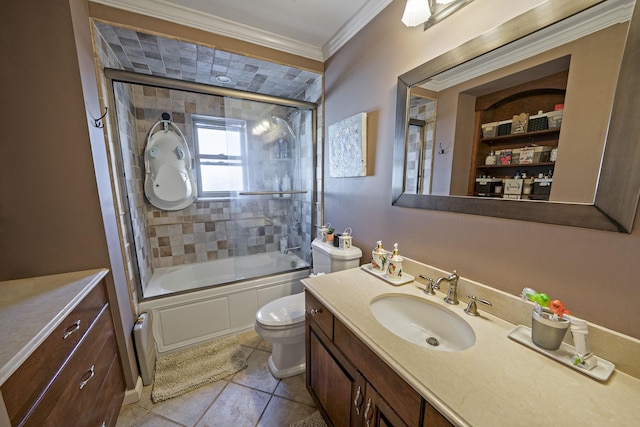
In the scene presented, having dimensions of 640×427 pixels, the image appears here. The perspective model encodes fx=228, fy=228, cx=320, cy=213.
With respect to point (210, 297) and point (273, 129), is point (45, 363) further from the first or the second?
point (273, 129)

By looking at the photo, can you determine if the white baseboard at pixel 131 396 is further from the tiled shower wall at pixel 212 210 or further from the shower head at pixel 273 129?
the shower head at pixel 273 129

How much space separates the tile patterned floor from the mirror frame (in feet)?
5.07

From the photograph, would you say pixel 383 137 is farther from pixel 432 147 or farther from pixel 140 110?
pixel 140 110

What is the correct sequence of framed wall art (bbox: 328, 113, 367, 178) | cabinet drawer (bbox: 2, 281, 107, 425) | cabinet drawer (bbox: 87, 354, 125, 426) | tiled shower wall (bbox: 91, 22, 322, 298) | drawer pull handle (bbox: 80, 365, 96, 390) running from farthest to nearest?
1. tiled shower wall (bbox: 91, 22, 322, 298)
2. framed wall art (bbox: 328, 113, 367, 178)
3. cabinet drawer (bbox: 87, 354, 125, 426)
4. drawer pull handle (bbox: 80, 365, 96, 390)
5. cabinet drawer (bbox: 2, 281, 107, 425)

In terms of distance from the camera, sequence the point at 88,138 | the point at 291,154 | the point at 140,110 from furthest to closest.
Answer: the point at 291,154, the point at 140,110, the point at 88,138

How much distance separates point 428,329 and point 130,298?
6.27 feet

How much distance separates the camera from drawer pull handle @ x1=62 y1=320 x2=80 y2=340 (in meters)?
0.92

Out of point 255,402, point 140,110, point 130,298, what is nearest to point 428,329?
point 255,402

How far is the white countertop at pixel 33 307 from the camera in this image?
0.71 m

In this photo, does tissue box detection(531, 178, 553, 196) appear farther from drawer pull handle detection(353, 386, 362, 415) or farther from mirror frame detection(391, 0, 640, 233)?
drawer pull handle detection(353, 386, 362, 415)

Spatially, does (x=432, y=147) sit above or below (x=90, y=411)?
above

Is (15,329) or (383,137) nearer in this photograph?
(15,329)

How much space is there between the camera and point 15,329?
0.80m

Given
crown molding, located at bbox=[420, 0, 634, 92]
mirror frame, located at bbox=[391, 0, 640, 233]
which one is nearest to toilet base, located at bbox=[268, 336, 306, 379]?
mirror frame, located at bbox=[391, 0, 640, 233]
